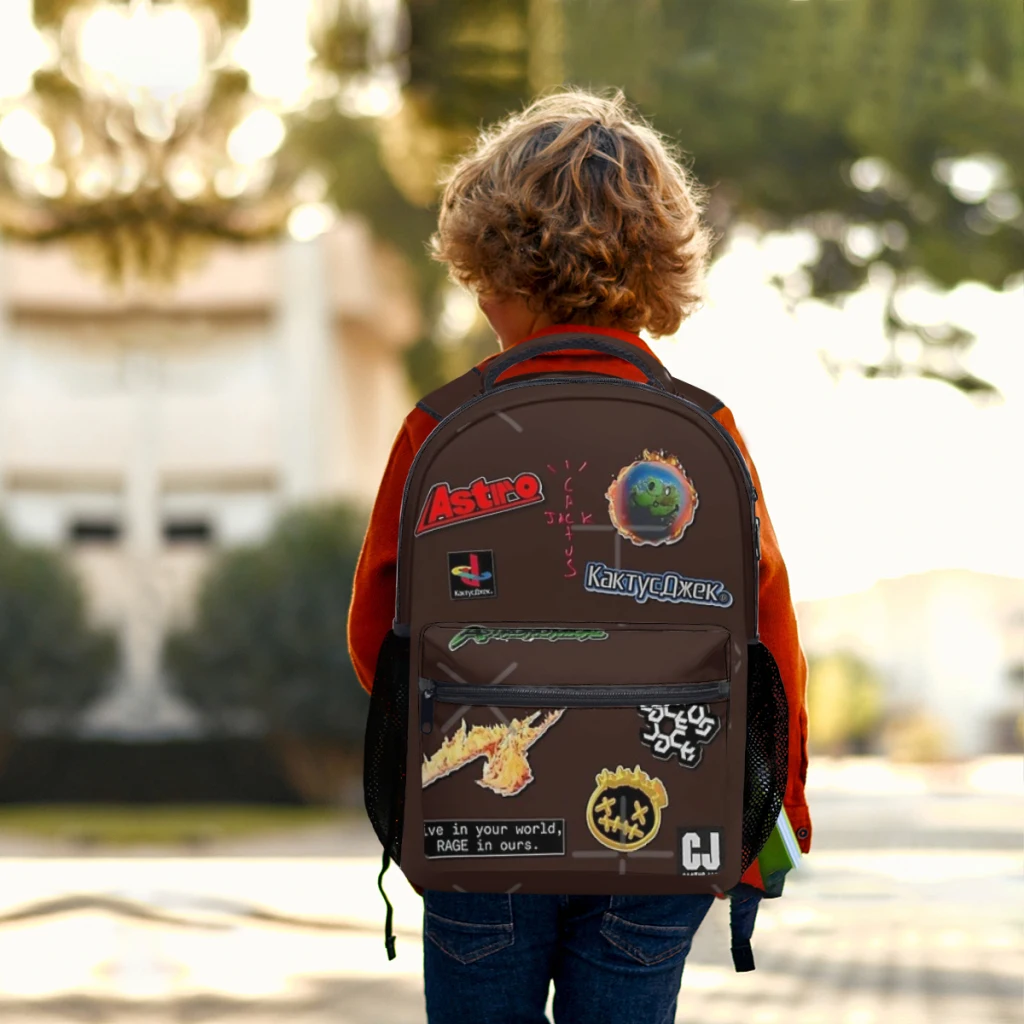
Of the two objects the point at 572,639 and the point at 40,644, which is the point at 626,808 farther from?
the point at 40,644

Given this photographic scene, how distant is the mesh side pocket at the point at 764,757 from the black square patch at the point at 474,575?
355 millimetres

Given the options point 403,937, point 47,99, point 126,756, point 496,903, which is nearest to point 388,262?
point 126,756

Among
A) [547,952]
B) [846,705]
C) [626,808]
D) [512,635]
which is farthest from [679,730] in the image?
[846,705]

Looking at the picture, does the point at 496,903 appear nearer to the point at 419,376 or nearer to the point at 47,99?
the point at 47,99

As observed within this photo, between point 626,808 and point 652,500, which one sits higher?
point 652,500

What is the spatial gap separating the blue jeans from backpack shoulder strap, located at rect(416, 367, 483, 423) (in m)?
0.60

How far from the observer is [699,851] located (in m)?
1.93

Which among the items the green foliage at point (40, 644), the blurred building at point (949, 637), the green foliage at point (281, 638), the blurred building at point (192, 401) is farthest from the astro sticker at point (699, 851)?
the blurred building at point (949, 637)

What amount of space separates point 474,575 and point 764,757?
435 mm

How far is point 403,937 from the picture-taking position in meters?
7.64

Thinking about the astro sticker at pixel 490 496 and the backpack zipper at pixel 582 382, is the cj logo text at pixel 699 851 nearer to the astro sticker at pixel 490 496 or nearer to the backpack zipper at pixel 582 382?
the backpack zipper at pixel 582 382

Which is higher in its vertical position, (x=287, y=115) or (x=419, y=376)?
(x=287, y=115)

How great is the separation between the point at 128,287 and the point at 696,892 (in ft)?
29.2

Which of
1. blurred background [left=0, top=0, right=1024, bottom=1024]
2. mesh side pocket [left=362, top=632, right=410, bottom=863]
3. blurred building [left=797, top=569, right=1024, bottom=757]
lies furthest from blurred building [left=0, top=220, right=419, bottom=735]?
mesh side pocket [left=362, top=632, right=410, bottom=863]
